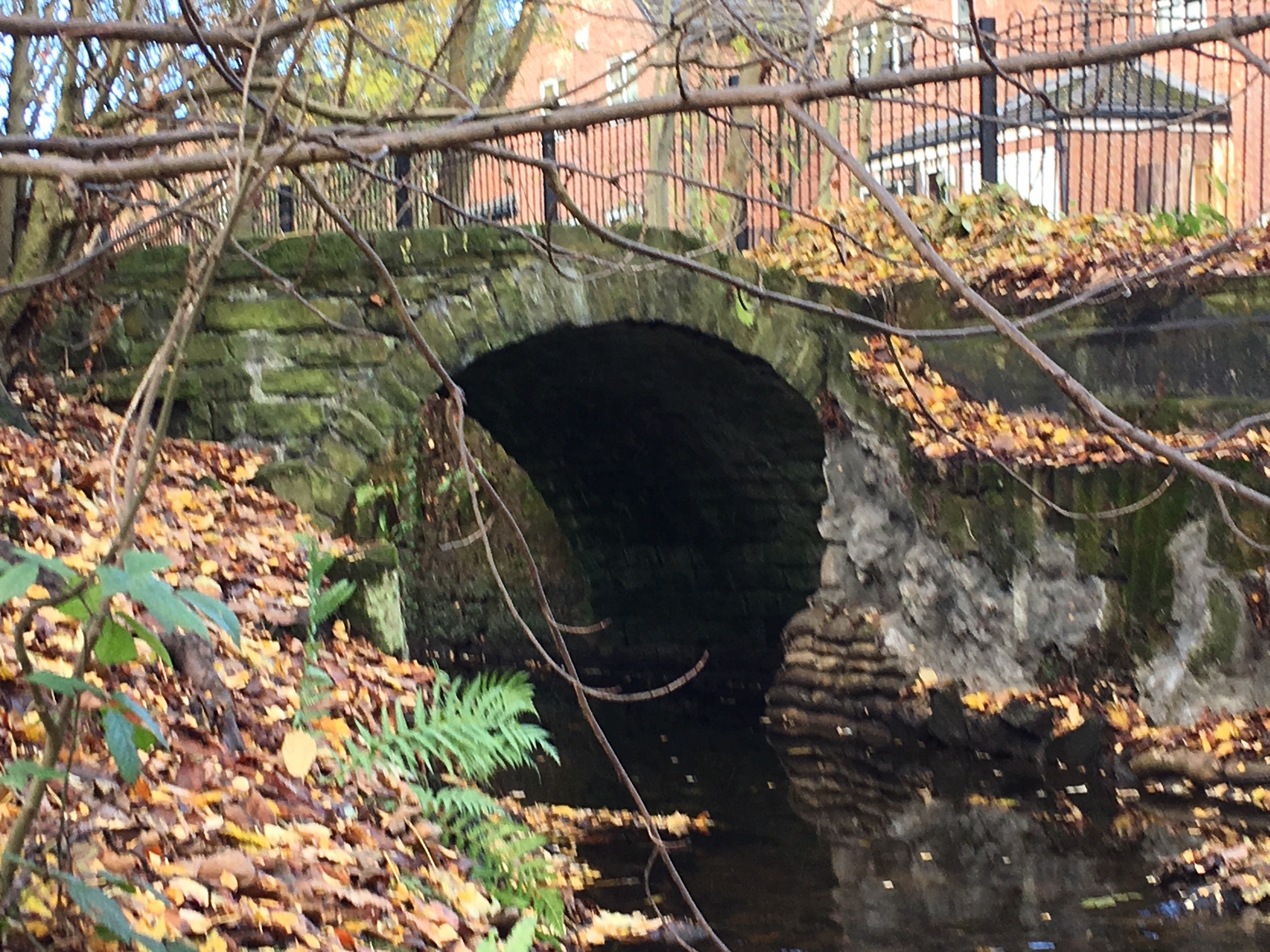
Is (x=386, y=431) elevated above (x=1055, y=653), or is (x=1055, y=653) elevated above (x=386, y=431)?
(x=386, y=431)

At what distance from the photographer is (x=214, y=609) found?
171 cm

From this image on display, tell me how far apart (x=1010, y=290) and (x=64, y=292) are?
17.3 ft

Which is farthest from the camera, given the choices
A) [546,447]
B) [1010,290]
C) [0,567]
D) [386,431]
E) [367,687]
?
[546,447]

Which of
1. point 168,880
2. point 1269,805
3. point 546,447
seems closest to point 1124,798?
point 1269,805

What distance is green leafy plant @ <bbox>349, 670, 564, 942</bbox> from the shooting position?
12.1 ft

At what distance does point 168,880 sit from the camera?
2412 millimetres

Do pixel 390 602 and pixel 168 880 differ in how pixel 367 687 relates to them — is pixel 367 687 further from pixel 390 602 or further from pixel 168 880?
pixel 168 880

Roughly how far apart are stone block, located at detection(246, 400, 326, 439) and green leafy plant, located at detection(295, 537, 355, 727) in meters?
1.96

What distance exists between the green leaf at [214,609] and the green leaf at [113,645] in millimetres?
90

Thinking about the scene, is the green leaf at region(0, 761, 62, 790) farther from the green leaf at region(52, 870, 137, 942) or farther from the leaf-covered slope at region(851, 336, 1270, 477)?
the leaf-covered slope at region(851, 336, 1270, 477)

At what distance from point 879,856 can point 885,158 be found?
9280mm

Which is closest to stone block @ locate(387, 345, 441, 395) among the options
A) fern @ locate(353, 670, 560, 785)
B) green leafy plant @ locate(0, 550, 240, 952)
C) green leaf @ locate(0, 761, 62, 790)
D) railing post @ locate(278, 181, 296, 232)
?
fern @ locate(353, 670, 560, 785)

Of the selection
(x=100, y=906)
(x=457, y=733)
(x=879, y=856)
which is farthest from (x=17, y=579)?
(x=879, y=856)

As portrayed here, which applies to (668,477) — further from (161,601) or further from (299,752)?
(161,601)
